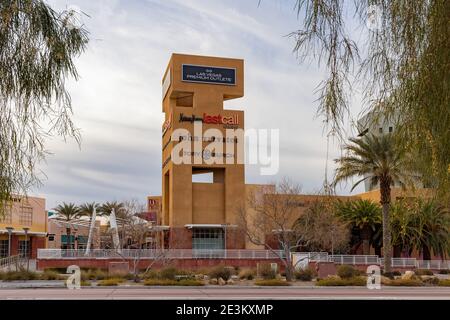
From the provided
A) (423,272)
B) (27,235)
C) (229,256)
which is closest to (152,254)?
(229,256)

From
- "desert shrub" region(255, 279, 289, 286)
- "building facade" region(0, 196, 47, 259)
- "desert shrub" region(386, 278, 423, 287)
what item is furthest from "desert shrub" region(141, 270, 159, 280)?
"building facade" region(0, 196, 47, 259)

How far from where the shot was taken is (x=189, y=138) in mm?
60750

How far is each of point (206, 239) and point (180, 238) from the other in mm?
3673

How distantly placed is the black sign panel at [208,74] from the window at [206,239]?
15093mm

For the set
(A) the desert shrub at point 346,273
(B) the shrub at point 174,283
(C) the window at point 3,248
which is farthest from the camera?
(C) the window at point 3,248

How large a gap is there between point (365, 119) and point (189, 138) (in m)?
56.4

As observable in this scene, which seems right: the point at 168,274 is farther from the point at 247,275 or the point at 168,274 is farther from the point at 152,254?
the point at 152,254

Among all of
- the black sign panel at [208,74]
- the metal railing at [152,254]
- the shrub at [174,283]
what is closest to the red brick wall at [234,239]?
the metal railing at [152,254]

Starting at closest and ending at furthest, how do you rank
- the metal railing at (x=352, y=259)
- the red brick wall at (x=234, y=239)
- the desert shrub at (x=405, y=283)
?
the desert shrub at (x=405, y=283) < the metal railing at (x=352, y=259) < the red brick wall at (x=234, y=239)

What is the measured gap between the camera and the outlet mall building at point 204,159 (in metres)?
60.1

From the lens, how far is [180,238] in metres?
58.9

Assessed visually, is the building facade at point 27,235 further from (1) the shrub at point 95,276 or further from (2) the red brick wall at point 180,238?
(1) the shrub at point 95,276

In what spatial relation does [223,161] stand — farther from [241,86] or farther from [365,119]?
[365,119]
